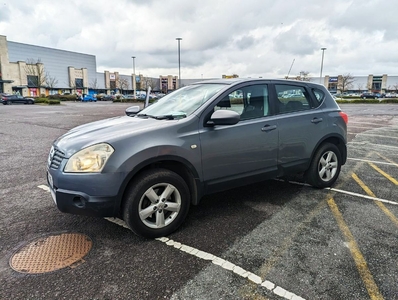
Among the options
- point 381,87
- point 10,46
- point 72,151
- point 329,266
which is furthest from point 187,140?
point 381,87

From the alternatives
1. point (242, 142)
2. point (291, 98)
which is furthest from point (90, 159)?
point (291, 98)

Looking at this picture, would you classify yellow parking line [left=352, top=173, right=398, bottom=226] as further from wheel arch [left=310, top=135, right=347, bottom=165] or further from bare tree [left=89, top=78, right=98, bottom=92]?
bare tree [left=89, top=78, right=98, bottom=92]

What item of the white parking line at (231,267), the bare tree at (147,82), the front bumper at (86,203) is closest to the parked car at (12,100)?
the front bumper at (86,203)

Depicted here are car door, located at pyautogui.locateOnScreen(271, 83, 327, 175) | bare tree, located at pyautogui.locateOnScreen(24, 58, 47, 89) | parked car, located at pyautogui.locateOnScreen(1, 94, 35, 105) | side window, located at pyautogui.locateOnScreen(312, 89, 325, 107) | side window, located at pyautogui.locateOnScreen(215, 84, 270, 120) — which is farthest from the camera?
bare tree, located at pyautogui.locateOnScreen(24, 58, 47, 89)

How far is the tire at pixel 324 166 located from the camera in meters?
4.65

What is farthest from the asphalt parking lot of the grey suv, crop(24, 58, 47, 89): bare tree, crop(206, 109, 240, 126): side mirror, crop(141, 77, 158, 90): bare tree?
crop(141, 77, 158, 90): bare tree

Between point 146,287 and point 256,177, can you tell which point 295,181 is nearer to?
point 256,177

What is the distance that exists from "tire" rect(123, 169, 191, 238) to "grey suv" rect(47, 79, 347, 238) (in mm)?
11

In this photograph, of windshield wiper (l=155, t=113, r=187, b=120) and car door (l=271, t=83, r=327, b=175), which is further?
car door (l=271, t=83, r=327, b=175)

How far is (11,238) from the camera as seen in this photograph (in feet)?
10.7

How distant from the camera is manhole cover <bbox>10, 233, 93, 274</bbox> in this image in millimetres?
2733

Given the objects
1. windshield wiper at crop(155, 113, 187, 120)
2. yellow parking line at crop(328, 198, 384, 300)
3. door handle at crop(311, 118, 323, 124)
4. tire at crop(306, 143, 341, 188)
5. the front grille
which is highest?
Answer: windshield wiper at crop(155, 113, 187, 120)

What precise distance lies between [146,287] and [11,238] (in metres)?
1.83

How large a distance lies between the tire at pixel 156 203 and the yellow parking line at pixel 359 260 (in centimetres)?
179
